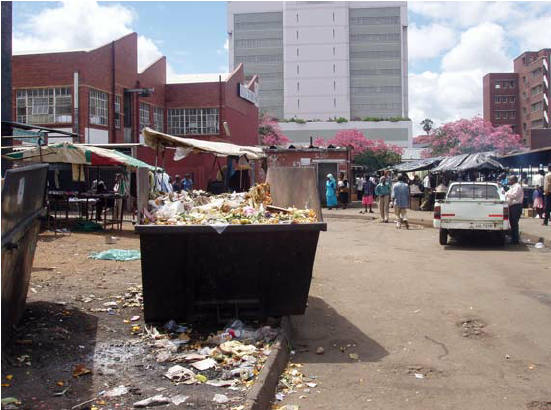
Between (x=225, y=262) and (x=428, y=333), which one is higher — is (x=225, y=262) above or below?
above

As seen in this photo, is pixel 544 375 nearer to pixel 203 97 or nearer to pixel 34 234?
pixel 34 234

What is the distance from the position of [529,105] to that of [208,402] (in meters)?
97.4

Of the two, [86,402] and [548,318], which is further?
[548,318]

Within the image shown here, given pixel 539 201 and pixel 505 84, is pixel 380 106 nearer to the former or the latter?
pixel 505 84

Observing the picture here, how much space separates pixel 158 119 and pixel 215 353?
1358 inches

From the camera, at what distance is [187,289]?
5.90m

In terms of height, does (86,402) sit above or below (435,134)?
below

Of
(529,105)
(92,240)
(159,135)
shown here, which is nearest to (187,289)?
(159,135)

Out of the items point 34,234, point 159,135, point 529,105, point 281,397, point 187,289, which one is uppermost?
point 529,105

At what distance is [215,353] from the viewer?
5188 mm

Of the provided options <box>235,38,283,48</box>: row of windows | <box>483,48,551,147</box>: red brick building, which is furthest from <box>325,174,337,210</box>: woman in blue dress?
<box>235,38,283,48</box>: row of windows

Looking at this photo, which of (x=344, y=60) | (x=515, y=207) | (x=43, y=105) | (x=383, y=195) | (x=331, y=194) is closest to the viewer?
(x=515, y=207)

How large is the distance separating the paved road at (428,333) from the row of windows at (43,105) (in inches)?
865

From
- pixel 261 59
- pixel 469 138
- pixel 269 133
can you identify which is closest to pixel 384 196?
pixel 469 138
